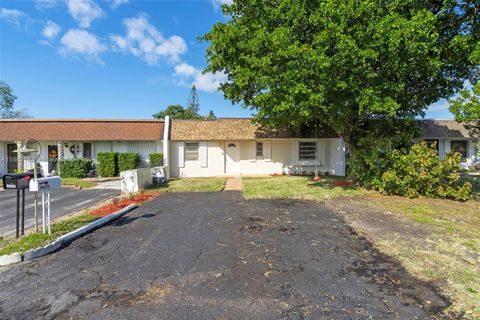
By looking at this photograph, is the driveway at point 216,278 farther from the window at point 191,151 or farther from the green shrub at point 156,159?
the window at point 191,151

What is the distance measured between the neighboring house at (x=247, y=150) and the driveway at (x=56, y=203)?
6263 millimetres

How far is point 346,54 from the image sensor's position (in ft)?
27.3

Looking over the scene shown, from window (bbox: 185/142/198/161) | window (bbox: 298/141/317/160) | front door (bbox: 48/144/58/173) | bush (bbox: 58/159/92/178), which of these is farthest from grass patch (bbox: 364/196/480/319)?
front door (bbox: 48/144/58/173)

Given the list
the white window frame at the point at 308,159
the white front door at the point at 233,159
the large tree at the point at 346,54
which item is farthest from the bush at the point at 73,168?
the white window frame at the point at 308,159

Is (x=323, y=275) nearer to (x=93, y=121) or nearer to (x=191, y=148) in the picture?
(x=191, y=148)

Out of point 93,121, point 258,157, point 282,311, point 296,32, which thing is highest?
point 296,32

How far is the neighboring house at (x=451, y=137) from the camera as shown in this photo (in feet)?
69.3

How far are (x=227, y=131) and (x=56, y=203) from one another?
10.8 metres

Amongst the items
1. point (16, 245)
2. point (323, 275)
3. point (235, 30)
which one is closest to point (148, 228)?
point (16, 245)

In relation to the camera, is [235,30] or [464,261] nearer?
[464,261]

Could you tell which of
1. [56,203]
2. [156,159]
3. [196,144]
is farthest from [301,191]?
[56,203]

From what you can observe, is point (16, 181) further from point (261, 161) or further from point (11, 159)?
point (11, 159)

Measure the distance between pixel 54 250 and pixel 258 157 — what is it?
1415 centimetres

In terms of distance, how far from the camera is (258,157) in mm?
18062
